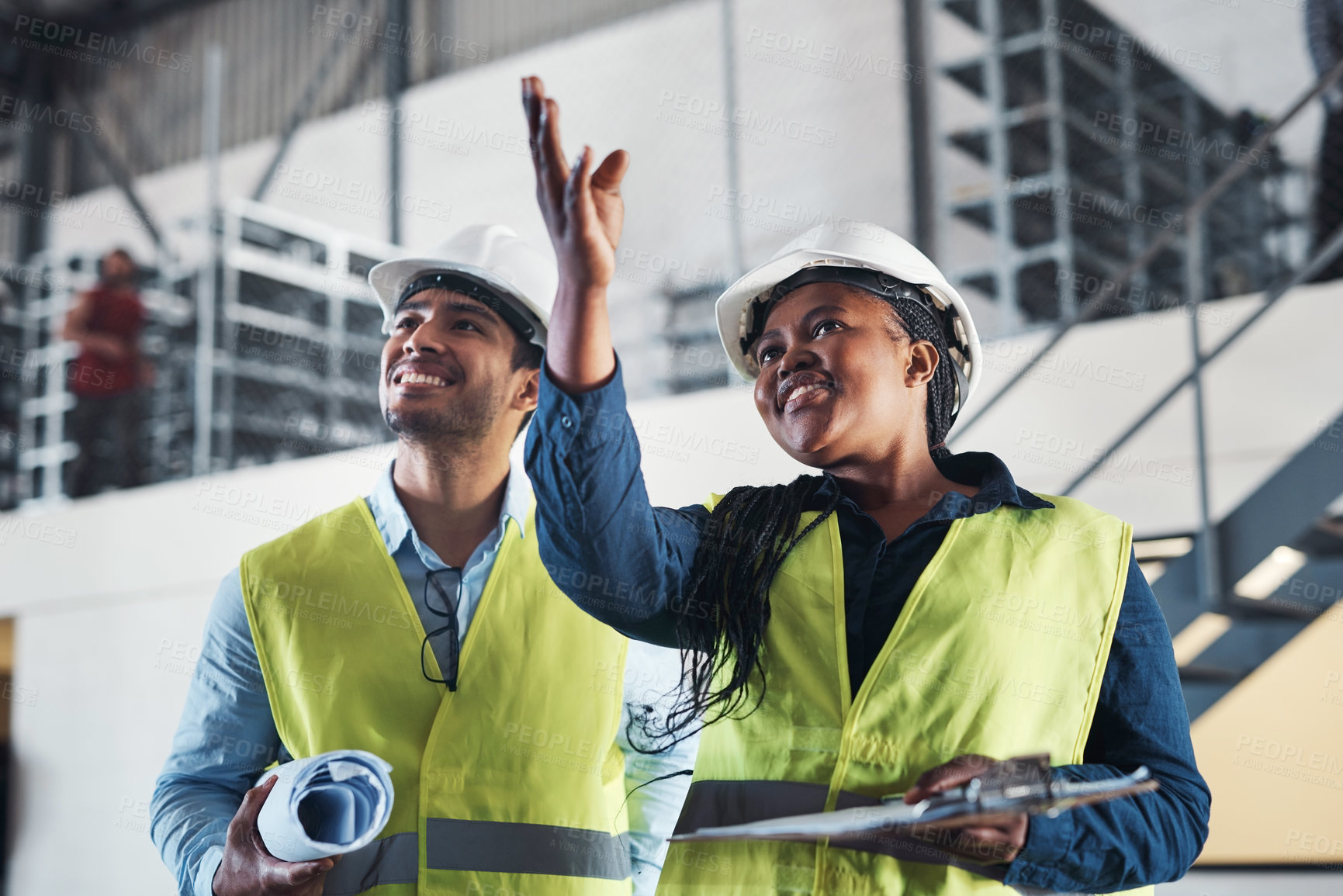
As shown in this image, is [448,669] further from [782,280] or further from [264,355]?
[264,355]

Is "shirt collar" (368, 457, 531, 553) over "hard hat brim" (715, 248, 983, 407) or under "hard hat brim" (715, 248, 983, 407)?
under

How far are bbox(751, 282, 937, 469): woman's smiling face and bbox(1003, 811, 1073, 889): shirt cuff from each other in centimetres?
55

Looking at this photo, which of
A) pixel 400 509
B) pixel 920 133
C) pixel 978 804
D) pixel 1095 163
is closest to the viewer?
pixel 978 804

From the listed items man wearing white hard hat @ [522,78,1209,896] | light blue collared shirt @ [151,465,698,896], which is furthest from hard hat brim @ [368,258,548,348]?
man wearing white hard hat @ [522,78,1209,896]

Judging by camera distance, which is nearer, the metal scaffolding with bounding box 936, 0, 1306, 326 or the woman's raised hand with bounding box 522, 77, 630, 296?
the woman's raised hand with bounding box 522, 77, 630, 296

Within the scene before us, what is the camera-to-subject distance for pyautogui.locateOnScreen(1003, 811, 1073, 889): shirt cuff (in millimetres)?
1412

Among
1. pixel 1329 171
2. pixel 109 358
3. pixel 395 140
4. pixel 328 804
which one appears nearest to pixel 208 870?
pixel 328 804

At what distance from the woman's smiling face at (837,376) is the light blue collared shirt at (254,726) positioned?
0.64 m

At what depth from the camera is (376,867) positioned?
2.07 m

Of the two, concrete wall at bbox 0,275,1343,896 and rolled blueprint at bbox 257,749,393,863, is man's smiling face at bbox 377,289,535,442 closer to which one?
rolled blueprint at bbox 257,749,393,863

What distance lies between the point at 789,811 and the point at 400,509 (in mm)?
1075

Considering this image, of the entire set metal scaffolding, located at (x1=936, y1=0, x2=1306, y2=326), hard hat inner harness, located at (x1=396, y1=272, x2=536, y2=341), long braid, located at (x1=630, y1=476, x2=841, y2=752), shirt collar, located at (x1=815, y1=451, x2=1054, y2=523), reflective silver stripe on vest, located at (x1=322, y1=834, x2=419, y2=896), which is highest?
metal scaffolding, located at (x1=936, y1=0, x2=1306, y2=326)

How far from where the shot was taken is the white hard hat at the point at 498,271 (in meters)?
2.38

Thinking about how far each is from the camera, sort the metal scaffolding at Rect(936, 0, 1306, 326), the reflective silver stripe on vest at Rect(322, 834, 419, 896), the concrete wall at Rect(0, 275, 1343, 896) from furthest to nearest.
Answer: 1. the metal scaffolding at Rect(936, 0, 1306, 326)
2. the concrete wall at Rect(0, 275, 1343, 896)
3. the reflective silver stripe on vest at Rect(322, 834, 419, 896)
